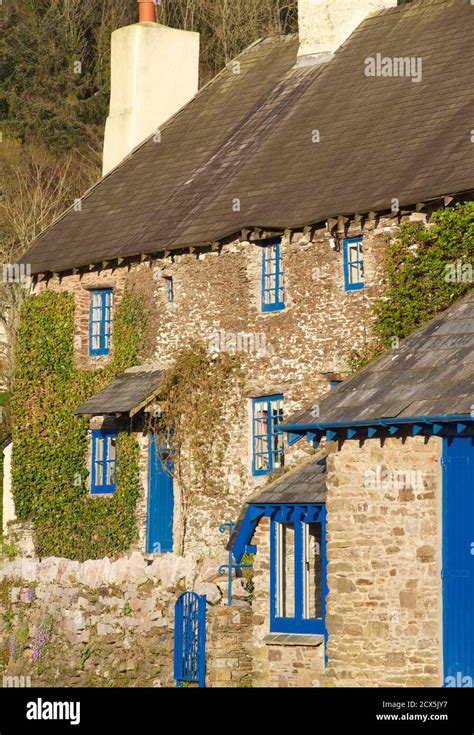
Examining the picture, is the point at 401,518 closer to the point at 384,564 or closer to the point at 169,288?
the point at 384,564

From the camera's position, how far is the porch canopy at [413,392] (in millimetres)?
21953

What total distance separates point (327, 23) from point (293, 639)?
606 inches

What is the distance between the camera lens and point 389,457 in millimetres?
22578

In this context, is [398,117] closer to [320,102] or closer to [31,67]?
[320,102]

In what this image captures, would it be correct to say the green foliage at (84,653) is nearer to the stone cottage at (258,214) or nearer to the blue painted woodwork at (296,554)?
the stone cottage at (258,214)

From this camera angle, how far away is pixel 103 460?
3462 centimetres

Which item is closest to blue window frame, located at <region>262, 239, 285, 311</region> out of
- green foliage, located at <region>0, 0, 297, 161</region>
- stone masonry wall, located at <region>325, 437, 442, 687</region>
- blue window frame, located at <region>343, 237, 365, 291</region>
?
blue window frame, located at <region>343, 237, 365, 291</region>

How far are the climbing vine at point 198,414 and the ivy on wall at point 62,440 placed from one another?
1.20 m

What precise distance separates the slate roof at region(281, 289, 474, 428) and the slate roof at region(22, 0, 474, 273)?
14.7ft

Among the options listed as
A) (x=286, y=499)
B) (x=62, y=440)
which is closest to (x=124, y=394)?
(x=62, y=440)

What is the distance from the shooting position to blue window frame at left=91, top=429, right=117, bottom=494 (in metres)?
34.4

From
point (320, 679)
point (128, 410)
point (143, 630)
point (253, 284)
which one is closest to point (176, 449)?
A: point (128, 410)

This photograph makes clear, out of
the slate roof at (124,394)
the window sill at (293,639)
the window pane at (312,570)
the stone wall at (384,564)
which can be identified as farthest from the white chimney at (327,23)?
the stone wall at (384,564)

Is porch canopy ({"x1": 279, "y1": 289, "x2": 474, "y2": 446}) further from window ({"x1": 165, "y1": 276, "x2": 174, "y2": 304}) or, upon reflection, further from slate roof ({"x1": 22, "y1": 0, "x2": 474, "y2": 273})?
window ({"x1": 165, "y1": 276, "x2": 174, "y2": 304})
